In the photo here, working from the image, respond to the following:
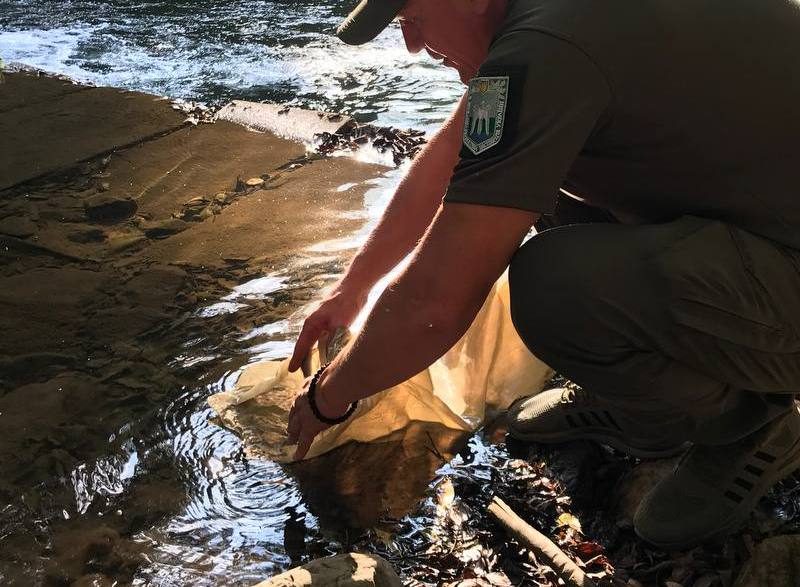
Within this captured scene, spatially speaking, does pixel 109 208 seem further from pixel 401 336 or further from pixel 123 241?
pixel 401 336

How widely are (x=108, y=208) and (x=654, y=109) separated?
3.06 metres

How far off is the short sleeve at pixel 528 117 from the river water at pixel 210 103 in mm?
1065

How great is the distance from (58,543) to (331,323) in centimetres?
95

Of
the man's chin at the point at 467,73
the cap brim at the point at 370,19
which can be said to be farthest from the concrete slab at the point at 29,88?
the man's chin at the point at 467,73

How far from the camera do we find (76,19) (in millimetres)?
8992

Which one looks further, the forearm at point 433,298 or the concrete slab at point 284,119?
the concrete slab at point 284,119

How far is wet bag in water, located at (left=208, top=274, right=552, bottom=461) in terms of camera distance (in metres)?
2.41

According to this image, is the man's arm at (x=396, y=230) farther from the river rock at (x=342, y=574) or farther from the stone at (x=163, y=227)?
the stone at (x=163, y=227)

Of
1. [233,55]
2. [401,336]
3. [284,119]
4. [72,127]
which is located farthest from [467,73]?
[233,55]

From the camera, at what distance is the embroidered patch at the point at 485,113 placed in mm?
1576

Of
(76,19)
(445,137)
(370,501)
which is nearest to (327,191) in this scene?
(445,137)

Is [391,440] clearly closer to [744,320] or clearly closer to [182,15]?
[744,320]

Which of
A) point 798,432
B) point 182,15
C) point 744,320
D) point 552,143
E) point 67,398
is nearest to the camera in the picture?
point 552,143

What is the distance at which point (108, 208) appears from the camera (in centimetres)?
399
